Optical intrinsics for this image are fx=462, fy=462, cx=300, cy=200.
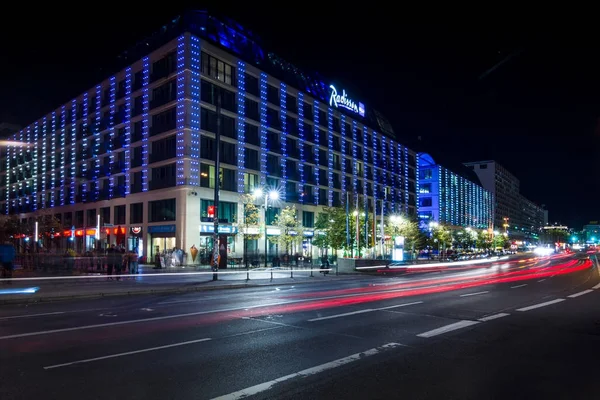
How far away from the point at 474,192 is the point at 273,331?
139 metres

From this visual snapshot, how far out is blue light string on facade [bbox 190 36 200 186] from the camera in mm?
42656

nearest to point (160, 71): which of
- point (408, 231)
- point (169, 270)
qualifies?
point (169, 270)

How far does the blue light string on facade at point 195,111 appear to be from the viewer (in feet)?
140

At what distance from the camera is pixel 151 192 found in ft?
150

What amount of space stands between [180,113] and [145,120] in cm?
634

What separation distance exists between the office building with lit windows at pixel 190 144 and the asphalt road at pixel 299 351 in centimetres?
1933

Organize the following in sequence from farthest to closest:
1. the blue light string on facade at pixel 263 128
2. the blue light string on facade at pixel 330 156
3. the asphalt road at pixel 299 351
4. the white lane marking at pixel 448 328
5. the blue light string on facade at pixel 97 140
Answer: the blue light string on facade at pixel 330 156
the blue light string on facade at pixel 97 140
the blue light string on facade at pixel 263 128
the white lane marking at pixel 448 328
the asphalt road at pixel 299 351

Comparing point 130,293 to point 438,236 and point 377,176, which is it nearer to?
point 377,176

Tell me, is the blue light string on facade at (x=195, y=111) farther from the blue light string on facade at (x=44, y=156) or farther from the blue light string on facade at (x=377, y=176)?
the blue light string on facade at (x=377, y=176)

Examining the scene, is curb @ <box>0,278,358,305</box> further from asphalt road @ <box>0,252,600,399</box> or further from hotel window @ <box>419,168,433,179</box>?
hotel window @ <box>419,168,433,179</box>

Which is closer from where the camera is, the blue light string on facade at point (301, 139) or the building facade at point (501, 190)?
the blue light string on facade at point (301, 139)

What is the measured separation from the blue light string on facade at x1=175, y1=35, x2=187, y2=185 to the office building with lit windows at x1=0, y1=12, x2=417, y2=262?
3.9 inches

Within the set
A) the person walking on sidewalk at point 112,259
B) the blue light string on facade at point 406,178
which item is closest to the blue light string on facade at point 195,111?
the person walking on sidewalk at point 112,259

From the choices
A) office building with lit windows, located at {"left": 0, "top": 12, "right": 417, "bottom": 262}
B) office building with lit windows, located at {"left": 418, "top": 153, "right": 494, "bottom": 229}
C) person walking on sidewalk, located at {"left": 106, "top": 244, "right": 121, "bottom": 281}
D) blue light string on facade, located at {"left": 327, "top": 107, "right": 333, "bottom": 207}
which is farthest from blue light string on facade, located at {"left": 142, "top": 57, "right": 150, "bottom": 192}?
office building with lit windows, located at {"left": 418, "top": 153, "right": 494, "bottom": 229}
